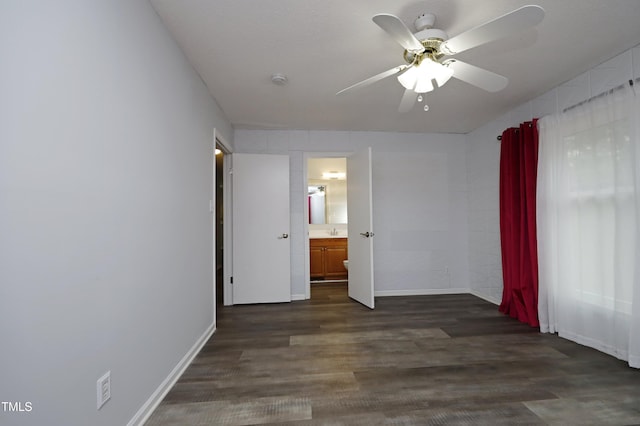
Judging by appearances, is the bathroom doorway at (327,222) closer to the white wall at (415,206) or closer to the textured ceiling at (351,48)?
the white wall at (415,206)

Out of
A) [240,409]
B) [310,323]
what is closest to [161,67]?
[240,409]

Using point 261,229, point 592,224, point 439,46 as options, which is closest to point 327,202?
point 261,229

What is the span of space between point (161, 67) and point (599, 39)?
3.08 metres

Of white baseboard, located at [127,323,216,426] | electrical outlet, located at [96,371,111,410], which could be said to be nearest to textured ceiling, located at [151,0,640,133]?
electrical outlet, located at [96,371,111,410]

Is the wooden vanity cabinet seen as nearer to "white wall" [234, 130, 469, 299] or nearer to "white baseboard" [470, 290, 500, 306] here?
"white wall" [234, 130, 469, 299]

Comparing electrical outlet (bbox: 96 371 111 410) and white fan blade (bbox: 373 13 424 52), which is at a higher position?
white fan blade (bbox: 373 13 424 52)

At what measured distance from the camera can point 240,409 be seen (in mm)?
1744

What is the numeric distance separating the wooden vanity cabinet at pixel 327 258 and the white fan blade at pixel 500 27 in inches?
166

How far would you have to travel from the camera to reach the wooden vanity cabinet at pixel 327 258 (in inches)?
218

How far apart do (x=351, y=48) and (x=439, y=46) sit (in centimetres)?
70

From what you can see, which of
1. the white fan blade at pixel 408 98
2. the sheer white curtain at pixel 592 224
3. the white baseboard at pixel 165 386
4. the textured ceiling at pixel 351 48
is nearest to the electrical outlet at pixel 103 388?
the white baseboard at pixel 165 386

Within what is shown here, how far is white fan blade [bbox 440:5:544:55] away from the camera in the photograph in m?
1.31

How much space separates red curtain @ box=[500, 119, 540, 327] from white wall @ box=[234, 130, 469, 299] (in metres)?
0.98

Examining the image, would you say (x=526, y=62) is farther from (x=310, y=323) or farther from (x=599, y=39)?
(x=310, y=323)
